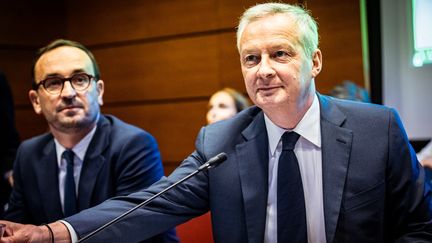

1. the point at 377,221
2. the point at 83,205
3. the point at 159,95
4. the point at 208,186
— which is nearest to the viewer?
the point at 377,221

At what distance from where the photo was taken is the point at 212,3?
194 inches

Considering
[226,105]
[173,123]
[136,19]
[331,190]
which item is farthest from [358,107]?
[136,19]

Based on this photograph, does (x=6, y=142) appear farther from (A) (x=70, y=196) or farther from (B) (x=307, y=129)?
(B) (x=307, y=129)

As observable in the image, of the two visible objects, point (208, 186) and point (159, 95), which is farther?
point (159, 95)

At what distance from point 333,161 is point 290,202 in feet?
0.59

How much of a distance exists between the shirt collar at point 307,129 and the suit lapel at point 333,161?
0.07ft

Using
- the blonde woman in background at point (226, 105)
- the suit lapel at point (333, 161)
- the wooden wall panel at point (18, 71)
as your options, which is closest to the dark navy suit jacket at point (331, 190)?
the suit lapel at point (333, 161)

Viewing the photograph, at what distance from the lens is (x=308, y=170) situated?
5.78 feet

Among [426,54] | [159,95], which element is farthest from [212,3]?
[426,54]

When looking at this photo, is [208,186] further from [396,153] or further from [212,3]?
[212,3]

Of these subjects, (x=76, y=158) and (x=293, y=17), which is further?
(x=76, y=158)

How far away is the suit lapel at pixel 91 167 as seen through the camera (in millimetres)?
2164

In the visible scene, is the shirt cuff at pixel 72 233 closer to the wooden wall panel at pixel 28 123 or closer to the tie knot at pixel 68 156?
the tie knot at pixel 68 156

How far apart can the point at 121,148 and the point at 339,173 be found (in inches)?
35.5
